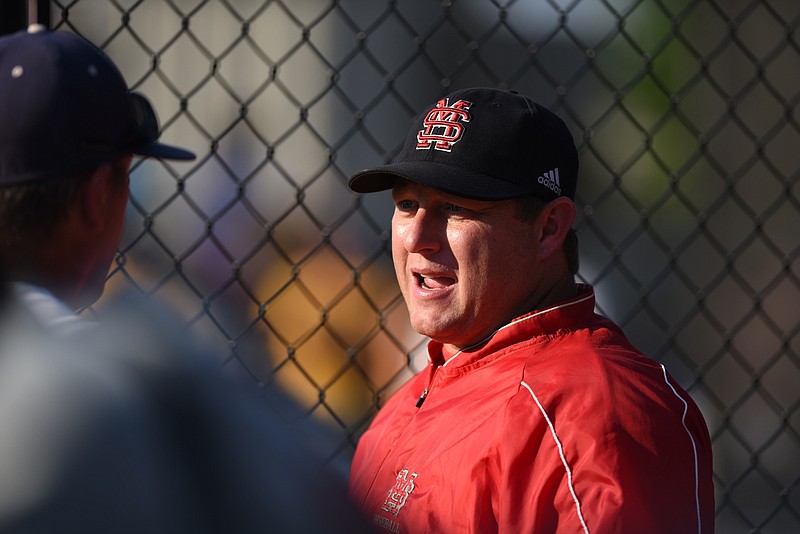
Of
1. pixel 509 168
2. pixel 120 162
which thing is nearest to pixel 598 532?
pixel 509 168

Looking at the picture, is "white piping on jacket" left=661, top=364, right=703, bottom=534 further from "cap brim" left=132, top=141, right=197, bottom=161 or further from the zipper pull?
"cap brim" left=132, top=141, right=197, bottom=161

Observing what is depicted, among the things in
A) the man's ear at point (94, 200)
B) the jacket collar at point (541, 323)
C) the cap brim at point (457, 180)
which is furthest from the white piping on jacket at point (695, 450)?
the man's ear at point (94, 200)

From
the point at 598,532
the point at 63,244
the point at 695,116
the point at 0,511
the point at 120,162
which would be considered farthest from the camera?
the point at 695,116

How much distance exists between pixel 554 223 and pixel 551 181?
93 millimetres

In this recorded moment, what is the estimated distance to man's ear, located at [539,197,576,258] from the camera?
196 centimetres

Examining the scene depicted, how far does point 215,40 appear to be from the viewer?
5.03 meters

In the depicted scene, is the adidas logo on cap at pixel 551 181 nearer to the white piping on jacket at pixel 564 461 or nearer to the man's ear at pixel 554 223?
the man's ear at pixel 554 223

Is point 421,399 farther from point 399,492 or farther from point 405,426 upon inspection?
point 399,492

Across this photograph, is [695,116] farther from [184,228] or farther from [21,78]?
Answer: [21,78]

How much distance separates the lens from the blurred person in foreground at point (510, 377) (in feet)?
5.10

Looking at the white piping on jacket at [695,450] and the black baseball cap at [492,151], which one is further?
the black baseball cap at [492,151]

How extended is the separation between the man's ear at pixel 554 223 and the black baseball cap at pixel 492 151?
0.03 m

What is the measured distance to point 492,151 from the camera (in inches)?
75.6

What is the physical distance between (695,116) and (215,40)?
8.12 feet
